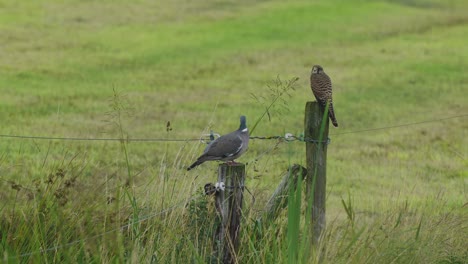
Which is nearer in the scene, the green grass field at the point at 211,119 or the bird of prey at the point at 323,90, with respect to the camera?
the green grass field at the point at 211,119

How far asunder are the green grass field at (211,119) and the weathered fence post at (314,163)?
0.54ft

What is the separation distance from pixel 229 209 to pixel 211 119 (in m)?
1.50

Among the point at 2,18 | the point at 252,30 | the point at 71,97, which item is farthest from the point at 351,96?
the point at 2,18

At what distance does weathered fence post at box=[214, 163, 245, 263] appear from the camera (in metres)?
6.79

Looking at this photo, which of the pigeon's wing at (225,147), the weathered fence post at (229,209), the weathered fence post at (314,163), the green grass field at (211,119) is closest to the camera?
the weathered fence post at (229,209)

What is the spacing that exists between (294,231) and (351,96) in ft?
73.0

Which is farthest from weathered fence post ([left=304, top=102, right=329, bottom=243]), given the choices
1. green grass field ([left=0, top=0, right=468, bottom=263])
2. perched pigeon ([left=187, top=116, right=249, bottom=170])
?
perched pigeon ([left=187, top=116, right=249, bottom=170])

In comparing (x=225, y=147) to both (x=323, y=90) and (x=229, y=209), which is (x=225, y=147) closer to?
(x=229, y=209)

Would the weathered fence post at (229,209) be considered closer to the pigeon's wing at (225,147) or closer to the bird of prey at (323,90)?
the pigeon's wing at (225,147)

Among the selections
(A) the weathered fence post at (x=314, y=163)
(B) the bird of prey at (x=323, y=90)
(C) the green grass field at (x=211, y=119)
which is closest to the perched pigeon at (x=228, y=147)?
(C) the green grass field at (x=211, y=119)

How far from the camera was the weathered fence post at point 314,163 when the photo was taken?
24.7 ft

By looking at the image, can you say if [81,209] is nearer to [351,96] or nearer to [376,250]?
[376,250]

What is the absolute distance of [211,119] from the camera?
8.22 metres

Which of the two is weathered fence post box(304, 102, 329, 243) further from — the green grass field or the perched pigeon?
the perched pigeon
